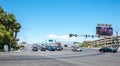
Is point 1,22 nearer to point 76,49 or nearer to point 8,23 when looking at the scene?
point 8,23

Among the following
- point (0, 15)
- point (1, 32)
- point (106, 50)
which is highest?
point (0, 15)

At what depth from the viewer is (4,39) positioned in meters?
85.9

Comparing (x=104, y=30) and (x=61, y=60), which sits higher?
(x=104, y=30)

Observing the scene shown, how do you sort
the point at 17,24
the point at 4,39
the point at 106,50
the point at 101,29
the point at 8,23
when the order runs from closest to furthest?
1. the point at 106,50
2. the point at 4,39
3. the point at 8,23
4. the point at 17,24
5. the point at 101,29

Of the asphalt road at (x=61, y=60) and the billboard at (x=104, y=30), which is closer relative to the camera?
the asphalt road at (x=61, y=60)

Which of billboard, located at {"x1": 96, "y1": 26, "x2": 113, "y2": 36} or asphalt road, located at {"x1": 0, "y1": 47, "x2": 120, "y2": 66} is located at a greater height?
billboard, located at {"x1": 96, "y1": 26, "x2": 113, "y2": 36}

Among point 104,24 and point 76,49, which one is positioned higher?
point 104,24

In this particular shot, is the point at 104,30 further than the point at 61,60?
Yes

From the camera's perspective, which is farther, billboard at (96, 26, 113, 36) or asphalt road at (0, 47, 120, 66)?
billboard at (96, 26, 113, 36)

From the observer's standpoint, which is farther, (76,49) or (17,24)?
(17,24)

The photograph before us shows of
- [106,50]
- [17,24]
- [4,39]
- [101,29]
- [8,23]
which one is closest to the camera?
[106,50]

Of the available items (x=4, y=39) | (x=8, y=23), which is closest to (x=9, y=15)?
(x=8, y=23)

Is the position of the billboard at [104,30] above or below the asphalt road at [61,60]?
above

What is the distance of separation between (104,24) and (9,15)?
41.9 m
